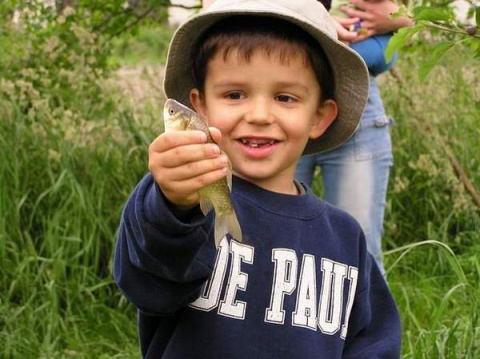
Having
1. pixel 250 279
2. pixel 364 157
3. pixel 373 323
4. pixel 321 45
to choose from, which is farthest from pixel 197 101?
pixel 364 157

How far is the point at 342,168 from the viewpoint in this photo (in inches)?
124

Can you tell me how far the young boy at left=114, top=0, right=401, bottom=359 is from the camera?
1.76 m

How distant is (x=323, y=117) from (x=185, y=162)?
0.73 meters

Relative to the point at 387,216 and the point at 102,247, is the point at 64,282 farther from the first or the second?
the point at 387,216

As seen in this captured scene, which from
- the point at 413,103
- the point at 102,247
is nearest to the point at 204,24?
the point at 102,247

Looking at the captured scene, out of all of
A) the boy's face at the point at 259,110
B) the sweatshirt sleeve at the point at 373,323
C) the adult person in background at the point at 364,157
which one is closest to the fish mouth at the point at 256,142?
the boy's face at the point at 259,110

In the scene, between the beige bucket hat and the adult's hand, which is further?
Answer: the adult's hand

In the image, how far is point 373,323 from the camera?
2.13m

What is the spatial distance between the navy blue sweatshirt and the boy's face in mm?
63

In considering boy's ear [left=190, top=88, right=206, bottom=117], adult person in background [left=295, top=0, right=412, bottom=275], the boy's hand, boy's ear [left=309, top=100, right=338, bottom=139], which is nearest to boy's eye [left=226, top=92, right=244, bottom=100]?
boy's ear [left=190, top=88, right=206, bottom=117]

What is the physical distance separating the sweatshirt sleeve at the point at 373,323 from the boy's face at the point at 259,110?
13.3 inches

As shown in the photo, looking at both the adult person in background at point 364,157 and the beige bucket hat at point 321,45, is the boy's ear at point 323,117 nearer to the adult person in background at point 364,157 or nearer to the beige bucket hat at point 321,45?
the beige bucket hat at point 321,45

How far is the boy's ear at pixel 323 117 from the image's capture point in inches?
81.0

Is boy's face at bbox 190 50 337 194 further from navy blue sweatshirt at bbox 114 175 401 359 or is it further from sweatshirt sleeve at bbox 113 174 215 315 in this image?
sweatshirt sleeve at bbox 113 174 215 315
